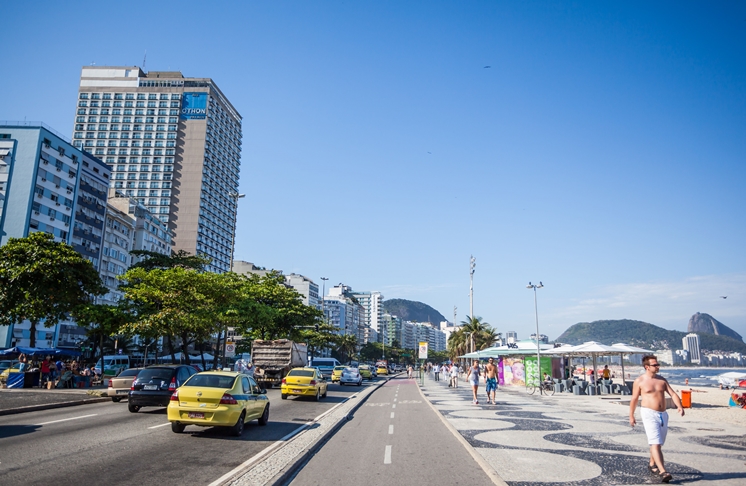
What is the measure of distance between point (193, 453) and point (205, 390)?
225 centimetres

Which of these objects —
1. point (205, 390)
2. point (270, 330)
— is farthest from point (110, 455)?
point (270, 330)

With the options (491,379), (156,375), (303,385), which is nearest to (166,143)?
(303,385)

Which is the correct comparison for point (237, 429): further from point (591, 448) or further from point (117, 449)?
point (591, 448)

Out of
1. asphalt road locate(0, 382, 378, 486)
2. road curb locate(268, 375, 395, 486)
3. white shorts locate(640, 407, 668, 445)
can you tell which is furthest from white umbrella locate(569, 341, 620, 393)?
white shorts locate(640, 407, 668, 445)

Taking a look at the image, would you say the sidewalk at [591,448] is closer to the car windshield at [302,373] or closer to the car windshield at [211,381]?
the car windshield at [211,381]

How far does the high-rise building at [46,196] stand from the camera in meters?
60.0

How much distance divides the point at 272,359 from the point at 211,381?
22673 millimetres

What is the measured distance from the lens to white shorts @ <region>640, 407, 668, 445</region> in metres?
7.63

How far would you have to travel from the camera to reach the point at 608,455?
970 cm

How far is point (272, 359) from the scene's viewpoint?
34.2m

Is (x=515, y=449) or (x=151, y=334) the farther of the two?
(x=151, y=334)

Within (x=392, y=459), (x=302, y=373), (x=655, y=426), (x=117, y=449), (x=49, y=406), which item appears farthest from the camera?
(x=302, y=373)

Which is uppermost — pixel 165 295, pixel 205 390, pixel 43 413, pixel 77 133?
pixel 77 133

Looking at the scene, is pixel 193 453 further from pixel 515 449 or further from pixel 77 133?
pixel 77 133
